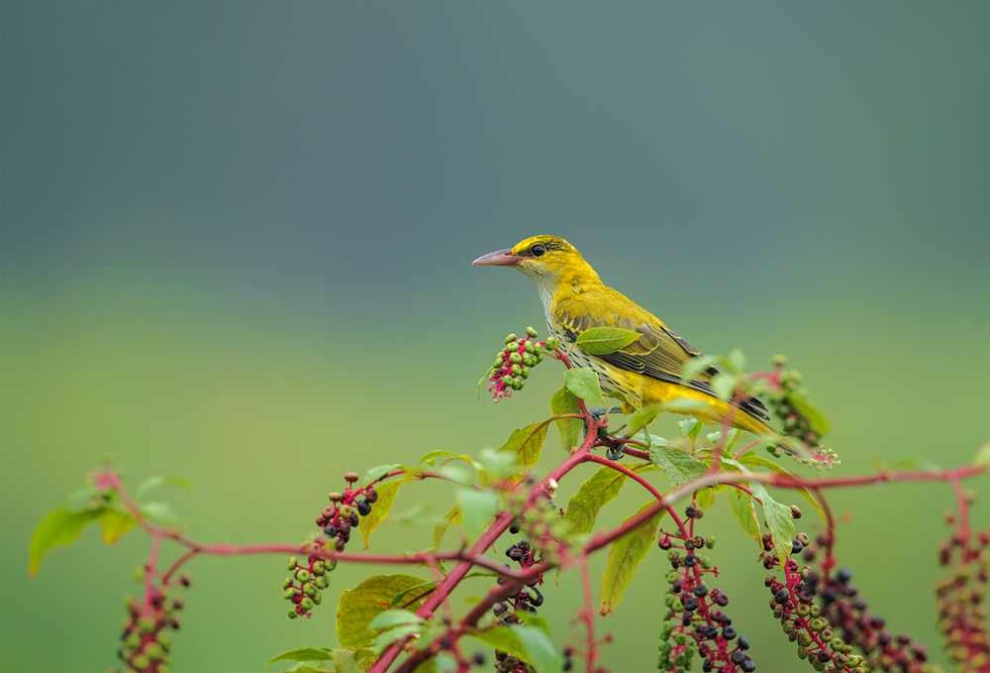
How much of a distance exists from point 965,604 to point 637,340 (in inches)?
44.9

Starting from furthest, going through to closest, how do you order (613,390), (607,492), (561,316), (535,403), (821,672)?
(535,403), (561,316), (613,390), (607,492), (821,672)

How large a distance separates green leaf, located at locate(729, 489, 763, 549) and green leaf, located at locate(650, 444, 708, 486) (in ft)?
0.16

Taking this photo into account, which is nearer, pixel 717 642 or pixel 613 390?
pixel 717 642

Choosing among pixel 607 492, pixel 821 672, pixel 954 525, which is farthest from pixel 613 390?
pixel 954 525

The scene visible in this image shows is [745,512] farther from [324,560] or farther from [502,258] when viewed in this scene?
[502,258]

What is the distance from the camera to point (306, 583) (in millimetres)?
753

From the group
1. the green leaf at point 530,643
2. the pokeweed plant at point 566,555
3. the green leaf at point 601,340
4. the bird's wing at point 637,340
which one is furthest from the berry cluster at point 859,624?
the bird's wing at point 637,340

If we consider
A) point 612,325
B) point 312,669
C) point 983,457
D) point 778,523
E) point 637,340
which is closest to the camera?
point 983,457

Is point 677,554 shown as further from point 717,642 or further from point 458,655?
point 458,655

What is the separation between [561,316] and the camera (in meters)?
1.89

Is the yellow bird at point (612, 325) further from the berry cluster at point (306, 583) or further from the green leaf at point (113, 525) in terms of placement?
the green leaf at point (113, 525)

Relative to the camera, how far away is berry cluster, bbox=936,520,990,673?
20.4 inches

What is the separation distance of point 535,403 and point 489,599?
3.39 meters

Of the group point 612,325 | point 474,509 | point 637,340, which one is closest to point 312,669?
point 474,509
